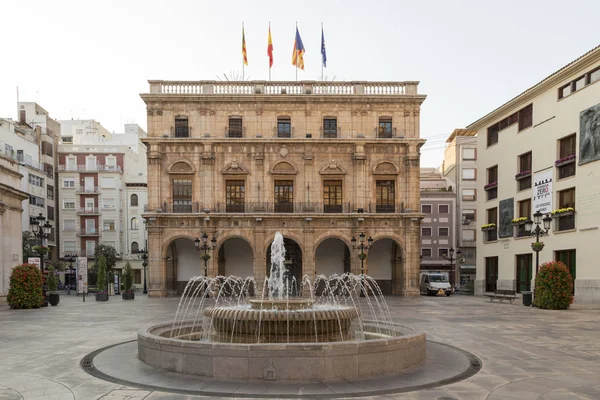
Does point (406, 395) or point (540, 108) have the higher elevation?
point (540, 108)

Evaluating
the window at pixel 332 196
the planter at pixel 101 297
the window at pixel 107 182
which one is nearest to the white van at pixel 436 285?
the window at pixel 332 196

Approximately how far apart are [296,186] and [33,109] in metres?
39.4

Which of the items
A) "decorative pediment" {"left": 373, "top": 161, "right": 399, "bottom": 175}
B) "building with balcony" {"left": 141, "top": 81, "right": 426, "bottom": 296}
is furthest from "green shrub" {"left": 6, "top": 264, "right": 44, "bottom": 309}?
"decorative pediment" {"left": 373, "top": 161, "right": 399, "bottom": 175}

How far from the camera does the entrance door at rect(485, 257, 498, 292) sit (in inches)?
1356

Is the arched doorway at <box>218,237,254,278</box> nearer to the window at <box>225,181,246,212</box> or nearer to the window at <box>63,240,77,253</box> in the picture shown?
the window at <box>225,181,246,212</box>

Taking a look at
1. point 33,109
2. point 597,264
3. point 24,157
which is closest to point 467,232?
point 597,264

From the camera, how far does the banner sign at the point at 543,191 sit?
27842 millimetres

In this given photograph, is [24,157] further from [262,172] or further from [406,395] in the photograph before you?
[406,395]

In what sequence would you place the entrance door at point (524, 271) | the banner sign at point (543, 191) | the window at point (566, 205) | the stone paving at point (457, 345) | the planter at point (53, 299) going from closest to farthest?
1. the stone paving at point (457, 345)
2. the planter at point (53, 299)
3. the window at point (566, 205)
4. the banner sign at point (543, 191)
5. the entrance door at point (524, 271)

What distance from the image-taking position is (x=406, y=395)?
7168mm

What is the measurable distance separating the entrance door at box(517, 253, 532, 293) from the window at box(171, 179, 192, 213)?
22871mm

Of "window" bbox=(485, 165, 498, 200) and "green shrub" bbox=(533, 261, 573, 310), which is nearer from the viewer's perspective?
"green shrub" bbox=(533, 261, 573, 310)

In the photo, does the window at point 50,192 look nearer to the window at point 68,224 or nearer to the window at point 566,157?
the window at point 68,224

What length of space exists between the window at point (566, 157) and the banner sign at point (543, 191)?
0.74 m
